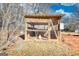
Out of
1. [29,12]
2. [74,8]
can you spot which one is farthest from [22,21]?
[74,8]

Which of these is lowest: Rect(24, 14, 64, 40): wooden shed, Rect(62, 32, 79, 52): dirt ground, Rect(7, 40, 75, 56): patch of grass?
Rect(7, 40, 75, 56): patch of grass

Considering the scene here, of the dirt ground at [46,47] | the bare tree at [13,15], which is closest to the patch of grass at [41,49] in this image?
the dirt ground at [46,47]

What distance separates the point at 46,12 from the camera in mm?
2766

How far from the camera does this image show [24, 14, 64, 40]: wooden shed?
2.74 metres

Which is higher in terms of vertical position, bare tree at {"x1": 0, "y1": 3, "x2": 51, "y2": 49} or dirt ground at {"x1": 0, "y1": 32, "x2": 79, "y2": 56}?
bare tree at {"x1": 0, "y1": 3, "x2": 51, "y2": 49}

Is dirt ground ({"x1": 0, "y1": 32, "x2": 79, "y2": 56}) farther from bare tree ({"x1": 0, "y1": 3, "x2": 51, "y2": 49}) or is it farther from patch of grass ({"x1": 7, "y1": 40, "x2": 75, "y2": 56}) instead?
bare tree ({"x1": 0, "y1": 3, "x2": 51, "y2": 49})

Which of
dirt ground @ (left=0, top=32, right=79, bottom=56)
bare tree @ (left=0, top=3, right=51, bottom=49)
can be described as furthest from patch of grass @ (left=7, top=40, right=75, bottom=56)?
bare tree @ (left=0, top=3, right=51, bottom=49)

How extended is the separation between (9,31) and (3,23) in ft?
0.45

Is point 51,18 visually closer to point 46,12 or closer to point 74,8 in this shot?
point 46,12

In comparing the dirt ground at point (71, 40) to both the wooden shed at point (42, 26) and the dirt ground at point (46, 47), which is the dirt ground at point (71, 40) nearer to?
the dirt ground at point (46, 47)

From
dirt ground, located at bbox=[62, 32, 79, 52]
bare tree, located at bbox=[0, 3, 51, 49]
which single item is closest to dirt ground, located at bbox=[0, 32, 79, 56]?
dirt ground, located at bbox=[62, 32, 79, 52]

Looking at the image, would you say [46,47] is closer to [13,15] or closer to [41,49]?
[41,49]

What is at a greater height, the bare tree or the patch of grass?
the bare tree

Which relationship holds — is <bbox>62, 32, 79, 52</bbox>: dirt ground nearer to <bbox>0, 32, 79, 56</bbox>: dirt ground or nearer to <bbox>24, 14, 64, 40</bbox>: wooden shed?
<bbox>0, 32, 79, 56</bbox>: dirt ground
